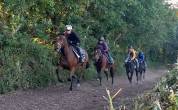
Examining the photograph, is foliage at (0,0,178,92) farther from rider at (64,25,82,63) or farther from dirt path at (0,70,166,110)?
rider at (64,25,82,63)

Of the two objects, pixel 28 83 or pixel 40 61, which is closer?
pixel 28 83

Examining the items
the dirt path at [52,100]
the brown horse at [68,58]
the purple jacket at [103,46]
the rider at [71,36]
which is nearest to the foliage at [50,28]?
the dirt path at [52,100]

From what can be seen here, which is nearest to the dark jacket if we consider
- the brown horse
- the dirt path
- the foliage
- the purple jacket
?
the brown horse

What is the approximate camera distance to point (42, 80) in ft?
72.3

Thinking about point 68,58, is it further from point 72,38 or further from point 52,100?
point 52,100

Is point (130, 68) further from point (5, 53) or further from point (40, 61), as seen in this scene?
point (5, 53)

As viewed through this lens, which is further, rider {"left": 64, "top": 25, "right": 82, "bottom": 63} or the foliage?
rider {"left": 64, "top": 25, "right": 82, "bottom": 63}

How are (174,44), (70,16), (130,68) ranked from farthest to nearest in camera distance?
(174,44), (130,68), (70,16)

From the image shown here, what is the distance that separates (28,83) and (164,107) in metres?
13.1

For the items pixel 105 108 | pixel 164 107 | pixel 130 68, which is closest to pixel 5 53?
pixel 105 108

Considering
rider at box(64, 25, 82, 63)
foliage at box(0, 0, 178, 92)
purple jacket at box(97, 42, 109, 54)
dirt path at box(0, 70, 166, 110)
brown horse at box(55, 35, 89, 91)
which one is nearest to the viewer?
dirt path at box(0, 70, 166, 110)

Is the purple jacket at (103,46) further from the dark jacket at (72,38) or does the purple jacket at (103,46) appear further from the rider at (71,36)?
the dark jacket at (72,38)

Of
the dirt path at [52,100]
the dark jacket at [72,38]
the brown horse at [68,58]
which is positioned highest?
the dark jacket at [72,38]

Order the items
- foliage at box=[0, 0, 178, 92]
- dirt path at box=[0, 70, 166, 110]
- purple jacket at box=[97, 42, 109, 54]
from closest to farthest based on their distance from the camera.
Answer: dirt path at box=[0, 70, 166, 110], foliage at box=[0, 0, 178, 92], purple jacket at box=[97, 42, 109, 54]
